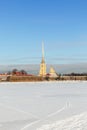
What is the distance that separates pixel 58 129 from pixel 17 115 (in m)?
3.12

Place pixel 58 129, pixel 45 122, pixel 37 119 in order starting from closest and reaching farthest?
1. pixel 58 129
2. pixel 45 122
3. pixel 37 119

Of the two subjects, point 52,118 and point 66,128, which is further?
point 52,118

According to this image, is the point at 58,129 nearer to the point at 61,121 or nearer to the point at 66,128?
the point at 66,128

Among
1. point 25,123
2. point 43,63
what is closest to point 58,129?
point 25,123

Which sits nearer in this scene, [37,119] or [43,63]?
[37,119]

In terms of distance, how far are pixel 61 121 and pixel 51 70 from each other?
8913cm

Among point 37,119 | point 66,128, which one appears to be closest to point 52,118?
point 37,119

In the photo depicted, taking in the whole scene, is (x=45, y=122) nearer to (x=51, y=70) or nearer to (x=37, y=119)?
(x=37, y=119)

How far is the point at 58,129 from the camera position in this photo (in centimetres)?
737

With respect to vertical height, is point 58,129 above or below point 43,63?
below

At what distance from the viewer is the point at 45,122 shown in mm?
8633

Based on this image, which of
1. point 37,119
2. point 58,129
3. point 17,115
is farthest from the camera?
point 17,115

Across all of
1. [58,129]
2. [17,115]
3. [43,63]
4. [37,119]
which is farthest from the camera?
[43,63]

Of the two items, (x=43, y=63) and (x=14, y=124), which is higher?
(x=43, y=63)
